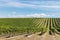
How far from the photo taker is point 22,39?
18.5 metres

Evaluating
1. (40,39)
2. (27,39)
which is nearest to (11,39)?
(27,39)

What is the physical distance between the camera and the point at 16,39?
18047 millimetres

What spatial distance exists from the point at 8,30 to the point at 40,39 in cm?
1238

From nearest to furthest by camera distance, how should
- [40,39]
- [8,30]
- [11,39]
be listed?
1. [11,39]
2. [40,39]
3. [8,30]

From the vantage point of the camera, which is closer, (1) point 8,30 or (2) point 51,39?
(2) point 51,39

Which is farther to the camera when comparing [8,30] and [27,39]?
[8,30]

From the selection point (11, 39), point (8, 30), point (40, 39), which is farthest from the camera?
point (8, 30)

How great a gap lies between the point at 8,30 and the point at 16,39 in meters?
12.9

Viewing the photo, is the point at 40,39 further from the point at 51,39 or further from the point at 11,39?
the point at 11,39

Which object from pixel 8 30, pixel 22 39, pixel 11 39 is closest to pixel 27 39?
pixel 22 39

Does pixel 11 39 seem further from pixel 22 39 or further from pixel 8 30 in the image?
pixel 8 30

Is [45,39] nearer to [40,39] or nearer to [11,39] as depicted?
[40,39]

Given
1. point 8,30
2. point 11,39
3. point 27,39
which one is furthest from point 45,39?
point 8,30

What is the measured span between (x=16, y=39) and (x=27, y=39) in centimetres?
113
